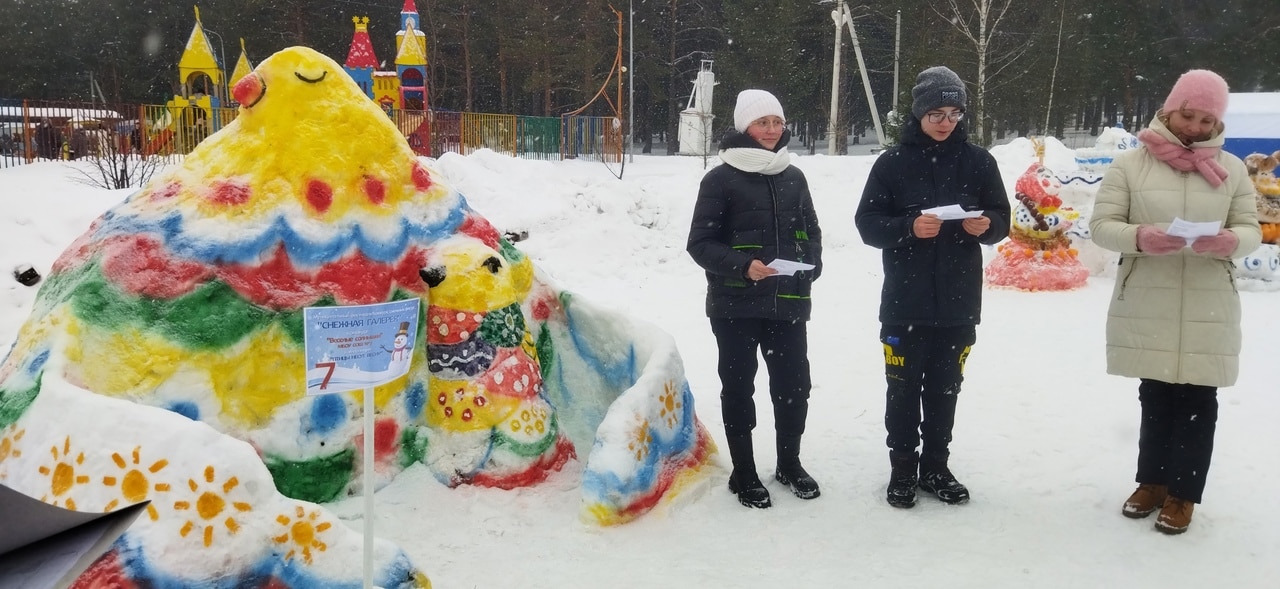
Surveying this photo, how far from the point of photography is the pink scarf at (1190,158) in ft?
11.1

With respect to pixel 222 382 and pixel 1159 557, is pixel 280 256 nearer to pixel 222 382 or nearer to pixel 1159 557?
pixel 222 382

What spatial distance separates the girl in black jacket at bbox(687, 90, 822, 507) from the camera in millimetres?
3719

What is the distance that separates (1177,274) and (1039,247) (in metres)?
6.14

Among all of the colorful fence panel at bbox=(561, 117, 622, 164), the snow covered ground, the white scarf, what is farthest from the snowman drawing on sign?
the colorful fence panel at bbox=(561, 117, 622, 164)

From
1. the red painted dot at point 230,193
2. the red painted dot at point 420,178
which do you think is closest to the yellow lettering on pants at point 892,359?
the red painted dot at point 420,178

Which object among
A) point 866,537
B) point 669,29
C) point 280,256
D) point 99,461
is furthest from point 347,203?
point 669,29

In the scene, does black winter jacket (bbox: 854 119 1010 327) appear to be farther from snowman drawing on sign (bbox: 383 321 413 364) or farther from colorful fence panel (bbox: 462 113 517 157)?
colorful fence panel (bbox: 462 113 517 157)

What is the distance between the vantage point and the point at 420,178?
3852 mm

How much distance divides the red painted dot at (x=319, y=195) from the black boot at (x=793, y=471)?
211 cm

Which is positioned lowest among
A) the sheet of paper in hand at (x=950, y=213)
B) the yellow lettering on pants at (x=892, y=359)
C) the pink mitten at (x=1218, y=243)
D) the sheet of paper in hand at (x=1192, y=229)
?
the yellow lettering on pants at (x=892, y=359)

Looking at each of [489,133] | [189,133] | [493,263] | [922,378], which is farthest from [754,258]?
[489,133]

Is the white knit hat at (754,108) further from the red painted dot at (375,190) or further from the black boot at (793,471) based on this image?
the red painted dot at (375,190)

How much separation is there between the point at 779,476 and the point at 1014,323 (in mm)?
4423

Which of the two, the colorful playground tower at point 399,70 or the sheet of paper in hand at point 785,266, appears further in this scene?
the colorful playground tower at point 399,70
